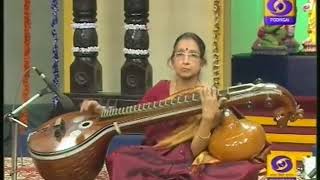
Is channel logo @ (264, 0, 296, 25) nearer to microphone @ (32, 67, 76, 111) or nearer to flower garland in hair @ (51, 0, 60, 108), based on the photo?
flower garland in hair @ (51, 0, 60, 108)

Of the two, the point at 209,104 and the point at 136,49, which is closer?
the point at 209,104

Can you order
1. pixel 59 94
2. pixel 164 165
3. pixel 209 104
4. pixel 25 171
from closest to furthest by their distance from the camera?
pixel 209 104, pixel 164 165, pixel 59 94, pixel 25 171

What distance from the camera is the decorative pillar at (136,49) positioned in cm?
365

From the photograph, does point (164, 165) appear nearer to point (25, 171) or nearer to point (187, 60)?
point (187, 60)

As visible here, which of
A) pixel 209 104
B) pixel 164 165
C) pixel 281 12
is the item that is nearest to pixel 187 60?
pixel 209 104

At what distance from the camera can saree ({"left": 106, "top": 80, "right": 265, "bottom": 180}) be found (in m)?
2.13

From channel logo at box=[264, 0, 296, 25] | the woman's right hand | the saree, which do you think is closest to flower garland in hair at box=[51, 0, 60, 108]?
channel logo at box=[264, 0, 296, 25]

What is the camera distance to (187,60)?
2.25 m

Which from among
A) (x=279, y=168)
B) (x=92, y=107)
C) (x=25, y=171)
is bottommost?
(x=25, y=171)

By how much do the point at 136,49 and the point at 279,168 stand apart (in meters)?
1.57

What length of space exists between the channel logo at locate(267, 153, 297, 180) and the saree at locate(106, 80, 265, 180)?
0.34 ft

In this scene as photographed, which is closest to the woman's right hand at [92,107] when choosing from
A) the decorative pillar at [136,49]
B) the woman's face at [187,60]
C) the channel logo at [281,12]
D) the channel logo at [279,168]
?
the woman's face at [187,60]

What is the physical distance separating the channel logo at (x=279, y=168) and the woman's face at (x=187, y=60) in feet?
1.28

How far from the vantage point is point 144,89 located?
369cm
